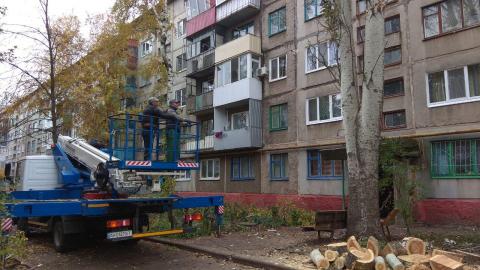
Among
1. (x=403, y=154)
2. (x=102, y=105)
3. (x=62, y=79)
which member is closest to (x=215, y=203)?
(x=403, y=154)

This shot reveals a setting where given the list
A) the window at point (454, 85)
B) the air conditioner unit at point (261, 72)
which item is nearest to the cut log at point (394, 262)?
the window at point (454, 85)

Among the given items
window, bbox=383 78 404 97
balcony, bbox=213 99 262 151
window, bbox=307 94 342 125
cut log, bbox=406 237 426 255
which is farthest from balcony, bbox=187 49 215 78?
cut log, bbox=406 237 426 255

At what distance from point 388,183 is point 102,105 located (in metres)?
15.1

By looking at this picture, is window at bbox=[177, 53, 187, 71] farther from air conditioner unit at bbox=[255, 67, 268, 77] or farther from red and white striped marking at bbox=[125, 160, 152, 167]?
red and white striped marking at bbox=[125, 160, 152, 167]

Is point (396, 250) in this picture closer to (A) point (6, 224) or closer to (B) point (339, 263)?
(B) point (339, 263)

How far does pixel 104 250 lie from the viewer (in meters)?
10.8

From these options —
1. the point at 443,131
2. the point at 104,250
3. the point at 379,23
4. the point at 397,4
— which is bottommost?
the point at 104,250

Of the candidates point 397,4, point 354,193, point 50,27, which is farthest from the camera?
point 50,27

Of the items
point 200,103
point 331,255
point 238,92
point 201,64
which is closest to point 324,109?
point 238,92

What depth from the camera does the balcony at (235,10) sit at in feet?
82.9

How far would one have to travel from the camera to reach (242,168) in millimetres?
25469

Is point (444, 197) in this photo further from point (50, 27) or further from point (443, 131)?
point (50, 27)

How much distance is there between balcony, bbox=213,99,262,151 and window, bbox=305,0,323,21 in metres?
5.27

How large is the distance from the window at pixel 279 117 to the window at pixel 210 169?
17.3 ft
